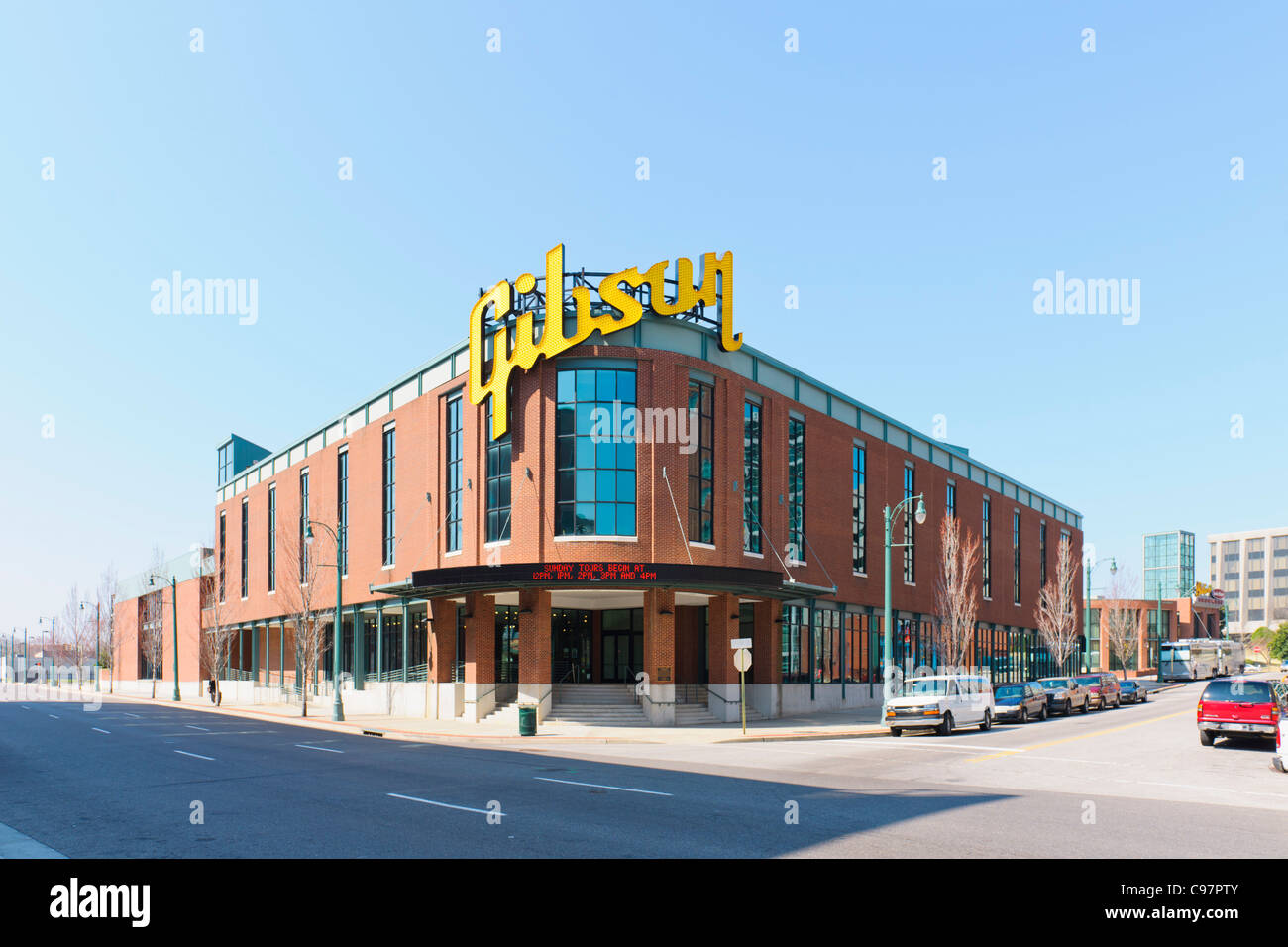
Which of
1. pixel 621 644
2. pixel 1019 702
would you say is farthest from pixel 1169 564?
pixel 621 644

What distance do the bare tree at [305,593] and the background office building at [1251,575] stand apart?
161334 millimetres

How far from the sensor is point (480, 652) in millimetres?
39219

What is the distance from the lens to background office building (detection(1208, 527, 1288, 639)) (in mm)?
169625

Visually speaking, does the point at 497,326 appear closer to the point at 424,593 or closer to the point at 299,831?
the point at 424,593

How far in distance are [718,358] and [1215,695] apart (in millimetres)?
21139

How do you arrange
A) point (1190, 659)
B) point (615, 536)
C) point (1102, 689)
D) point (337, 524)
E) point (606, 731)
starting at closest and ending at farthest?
point (606, 731), point (615, 536), point (1102, 689), point (337, 524), point (1190, 659)

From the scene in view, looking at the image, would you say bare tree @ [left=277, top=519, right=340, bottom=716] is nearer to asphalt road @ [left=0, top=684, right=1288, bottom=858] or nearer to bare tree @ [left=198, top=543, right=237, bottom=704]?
bare tree @ [left=198, top=543, right=237, bottom=704]

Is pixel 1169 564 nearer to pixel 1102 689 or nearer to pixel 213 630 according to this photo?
pixel 1102 689

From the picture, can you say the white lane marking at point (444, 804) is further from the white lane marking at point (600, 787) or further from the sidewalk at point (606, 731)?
the sidewalk at point (606, 731)

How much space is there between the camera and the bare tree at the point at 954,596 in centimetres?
5756

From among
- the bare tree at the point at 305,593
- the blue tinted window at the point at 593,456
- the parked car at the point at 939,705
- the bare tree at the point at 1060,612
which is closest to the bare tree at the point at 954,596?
the bare tree at the point at 1060,612

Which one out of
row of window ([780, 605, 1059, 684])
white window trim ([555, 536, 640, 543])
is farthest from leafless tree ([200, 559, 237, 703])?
row of window ([780, 605, 1059, 684])

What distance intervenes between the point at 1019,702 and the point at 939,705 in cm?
707
